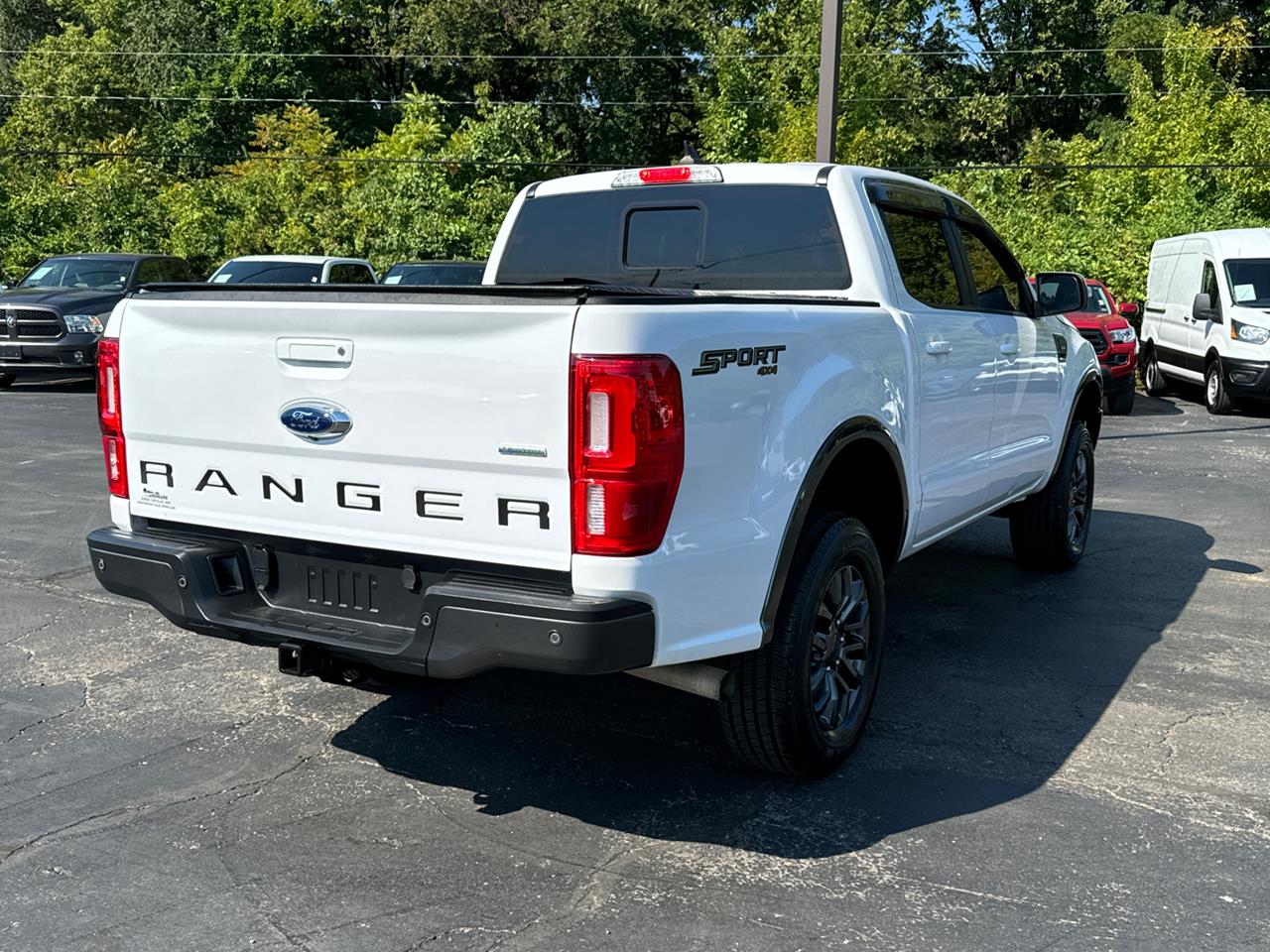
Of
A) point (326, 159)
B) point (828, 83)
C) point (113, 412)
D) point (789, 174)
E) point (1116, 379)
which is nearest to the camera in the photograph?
point (113, 412)

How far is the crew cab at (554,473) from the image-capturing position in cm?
329

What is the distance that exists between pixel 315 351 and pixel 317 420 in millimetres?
Answer: 198

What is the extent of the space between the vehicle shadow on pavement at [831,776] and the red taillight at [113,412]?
1.18 m

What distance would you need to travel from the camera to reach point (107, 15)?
53938 millimetres

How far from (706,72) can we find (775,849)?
4682cm

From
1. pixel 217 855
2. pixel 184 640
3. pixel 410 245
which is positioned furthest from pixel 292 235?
pixel 217 855

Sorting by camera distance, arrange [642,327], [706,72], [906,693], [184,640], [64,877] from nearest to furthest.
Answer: [642,327], [64,877], [906,693], [184,640], [706,72]

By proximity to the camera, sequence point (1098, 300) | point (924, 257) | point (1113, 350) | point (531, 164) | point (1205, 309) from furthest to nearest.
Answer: point (531, 164) → point (1098, 300) → point (1205, 309) → point (1113, 350) → point (924, 257)

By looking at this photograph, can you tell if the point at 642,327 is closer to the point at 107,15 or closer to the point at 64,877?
the point at 64,877

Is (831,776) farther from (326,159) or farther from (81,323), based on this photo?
(326,159)

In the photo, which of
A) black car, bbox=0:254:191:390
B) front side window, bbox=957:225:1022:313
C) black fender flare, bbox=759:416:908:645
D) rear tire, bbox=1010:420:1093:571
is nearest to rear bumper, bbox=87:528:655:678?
black fender flare, bbox=759:416:908:645

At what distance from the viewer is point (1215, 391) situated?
53.1ft

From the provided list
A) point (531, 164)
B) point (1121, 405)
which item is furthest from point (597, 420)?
point (531, 164)

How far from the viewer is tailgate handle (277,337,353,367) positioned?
3.57 m
